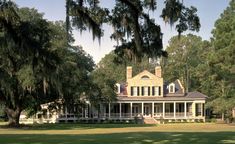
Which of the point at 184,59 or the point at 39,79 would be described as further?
the point at 184,59

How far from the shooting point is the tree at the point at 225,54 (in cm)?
5409

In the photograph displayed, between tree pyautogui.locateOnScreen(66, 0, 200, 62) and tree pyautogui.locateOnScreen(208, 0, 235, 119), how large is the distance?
115 feet

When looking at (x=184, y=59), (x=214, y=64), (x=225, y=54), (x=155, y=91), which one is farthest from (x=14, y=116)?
(x=184, y=59)

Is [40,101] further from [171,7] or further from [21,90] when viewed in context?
[171,7]

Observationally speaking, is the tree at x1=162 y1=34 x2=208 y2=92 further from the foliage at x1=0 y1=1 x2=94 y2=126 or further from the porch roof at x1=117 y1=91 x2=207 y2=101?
the foliage at x1=0 y1=1 x2=94 y2=126

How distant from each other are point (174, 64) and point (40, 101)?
2080 inches

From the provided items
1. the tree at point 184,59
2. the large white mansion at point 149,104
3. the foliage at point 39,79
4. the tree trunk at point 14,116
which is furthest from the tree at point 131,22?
the tree at point 184,59

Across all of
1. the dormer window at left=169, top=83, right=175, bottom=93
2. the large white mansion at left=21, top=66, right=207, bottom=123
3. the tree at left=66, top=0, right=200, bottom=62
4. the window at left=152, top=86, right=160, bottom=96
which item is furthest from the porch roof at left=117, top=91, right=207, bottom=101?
the tree at left=66, top=0, right=200, bottom=62

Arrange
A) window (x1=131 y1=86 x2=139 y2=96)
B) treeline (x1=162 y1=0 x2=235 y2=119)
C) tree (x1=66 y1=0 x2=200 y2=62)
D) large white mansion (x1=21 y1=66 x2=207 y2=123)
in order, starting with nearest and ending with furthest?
tree (x1=66 y1=0 x2=200 y2=62) < treeline (x1=162 y1=0 x2=235 y2=119) < large white mansion (x1=21 y1=66 x2=207 y2=123) < window (x1=131 y1=86 x2=139 y2=96)

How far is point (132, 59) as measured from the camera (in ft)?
64.9

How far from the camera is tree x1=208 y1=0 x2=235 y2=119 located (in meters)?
54.1

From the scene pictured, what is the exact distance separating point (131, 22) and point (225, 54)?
124 feet

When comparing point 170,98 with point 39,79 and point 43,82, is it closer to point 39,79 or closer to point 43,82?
point 39,79

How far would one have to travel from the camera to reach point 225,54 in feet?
178
